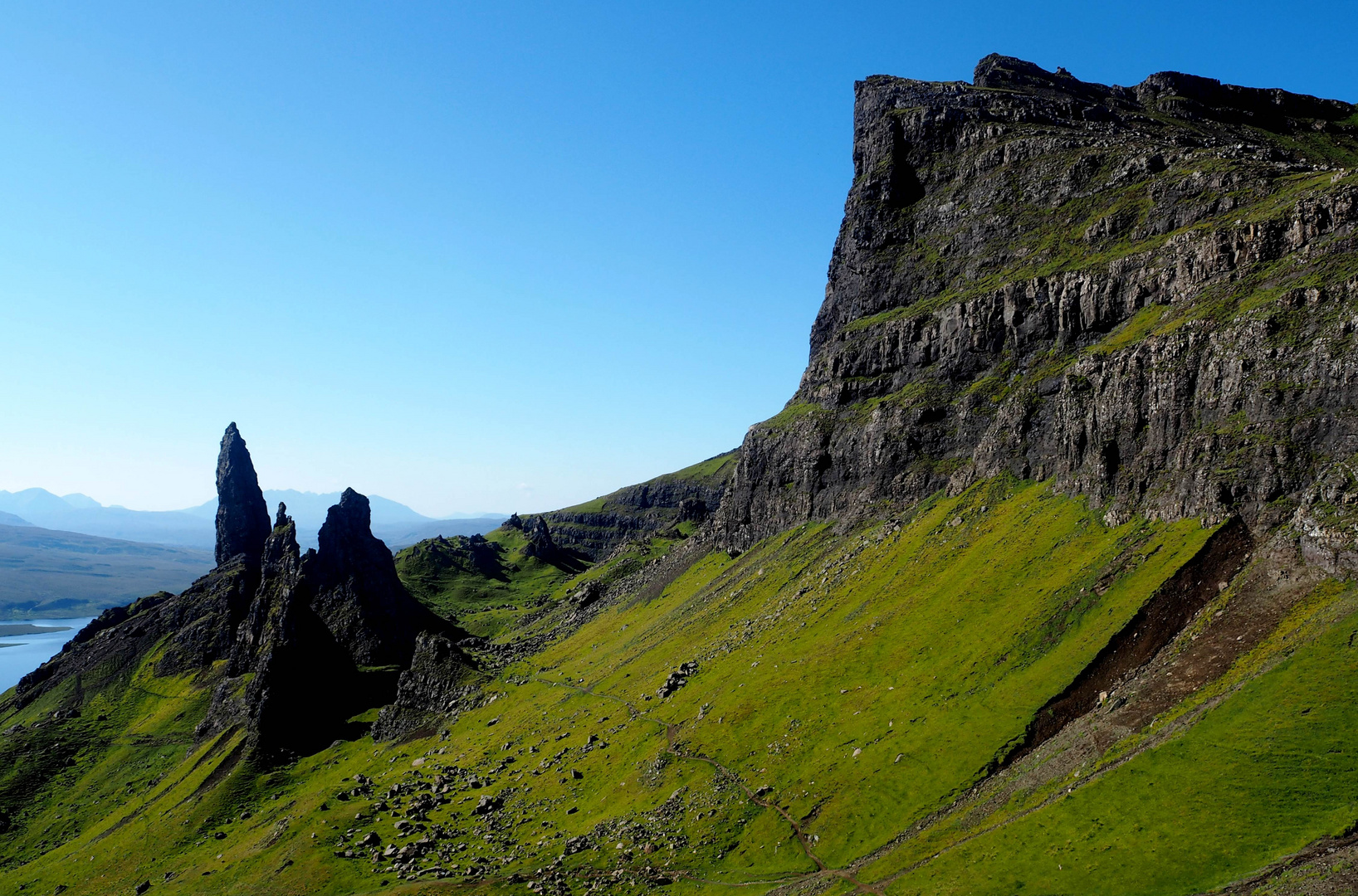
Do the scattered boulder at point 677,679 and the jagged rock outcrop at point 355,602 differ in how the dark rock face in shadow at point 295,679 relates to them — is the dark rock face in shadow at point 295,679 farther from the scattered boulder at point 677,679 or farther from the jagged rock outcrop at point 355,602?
the scattered boulder at point 677,679

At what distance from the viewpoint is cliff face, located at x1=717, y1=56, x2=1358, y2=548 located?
3329 inches

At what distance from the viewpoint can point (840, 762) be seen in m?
80.6

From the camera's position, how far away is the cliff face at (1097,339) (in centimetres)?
8456

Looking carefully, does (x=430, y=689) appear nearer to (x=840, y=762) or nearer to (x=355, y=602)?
(x=355, y=602)

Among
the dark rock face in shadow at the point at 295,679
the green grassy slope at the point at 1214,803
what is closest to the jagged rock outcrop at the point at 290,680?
the dark rock face in shadow at the point at 295,679

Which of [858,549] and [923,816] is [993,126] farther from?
[923,816]

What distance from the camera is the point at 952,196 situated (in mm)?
191625

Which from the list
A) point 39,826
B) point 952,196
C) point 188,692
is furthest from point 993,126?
point 39,826

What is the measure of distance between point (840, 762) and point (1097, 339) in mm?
87739

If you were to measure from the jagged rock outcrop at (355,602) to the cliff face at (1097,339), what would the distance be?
283 ft

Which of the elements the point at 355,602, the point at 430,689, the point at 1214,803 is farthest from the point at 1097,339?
the point at 355,602

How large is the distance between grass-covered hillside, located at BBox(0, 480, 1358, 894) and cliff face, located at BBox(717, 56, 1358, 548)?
31.8ft

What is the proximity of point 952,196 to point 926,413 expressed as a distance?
68707mm

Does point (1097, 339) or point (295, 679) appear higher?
point (1097, 339)
